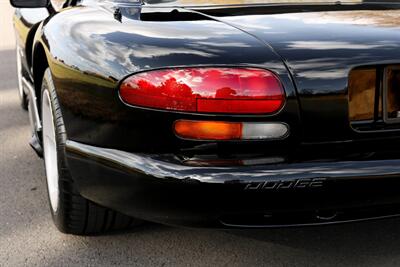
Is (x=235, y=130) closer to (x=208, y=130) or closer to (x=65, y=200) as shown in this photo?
(x=208, y=130)

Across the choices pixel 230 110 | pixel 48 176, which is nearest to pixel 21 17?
pixel 48 176

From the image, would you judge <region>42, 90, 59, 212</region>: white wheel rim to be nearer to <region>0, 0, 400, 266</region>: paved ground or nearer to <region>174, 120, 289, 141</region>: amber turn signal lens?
<region>0, 0, 400, 266</region>: paved ground

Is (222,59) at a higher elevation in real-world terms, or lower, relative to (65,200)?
higher

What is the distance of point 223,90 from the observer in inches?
82.1

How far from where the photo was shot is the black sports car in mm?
2092

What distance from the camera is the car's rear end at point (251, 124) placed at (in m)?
2.09

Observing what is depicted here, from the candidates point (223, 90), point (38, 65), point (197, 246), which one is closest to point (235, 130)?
point (223, 90)

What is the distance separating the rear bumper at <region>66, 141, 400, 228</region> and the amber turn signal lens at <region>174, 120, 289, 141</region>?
0.37ft

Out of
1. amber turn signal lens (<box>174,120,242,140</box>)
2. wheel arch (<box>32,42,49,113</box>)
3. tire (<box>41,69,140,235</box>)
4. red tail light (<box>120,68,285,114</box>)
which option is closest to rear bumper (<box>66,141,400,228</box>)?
amber turn signal lens (<box>174,120,242,140</box>)

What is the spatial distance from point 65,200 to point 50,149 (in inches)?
20.6

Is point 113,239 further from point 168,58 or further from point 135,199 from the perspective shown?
point 168,58

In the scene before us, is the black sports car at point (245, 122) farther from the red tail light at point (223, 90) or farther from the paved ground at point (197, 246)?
the paved ground at point (197, 246)

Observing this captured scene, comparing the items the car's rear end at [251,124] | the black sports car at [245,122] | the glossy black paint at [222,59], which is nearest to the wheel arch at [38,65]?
the glossy black paint at [222,59]

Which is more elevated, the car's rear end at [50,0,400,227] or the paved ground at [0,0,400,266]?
the car's rear end at [50,0,400,227]
